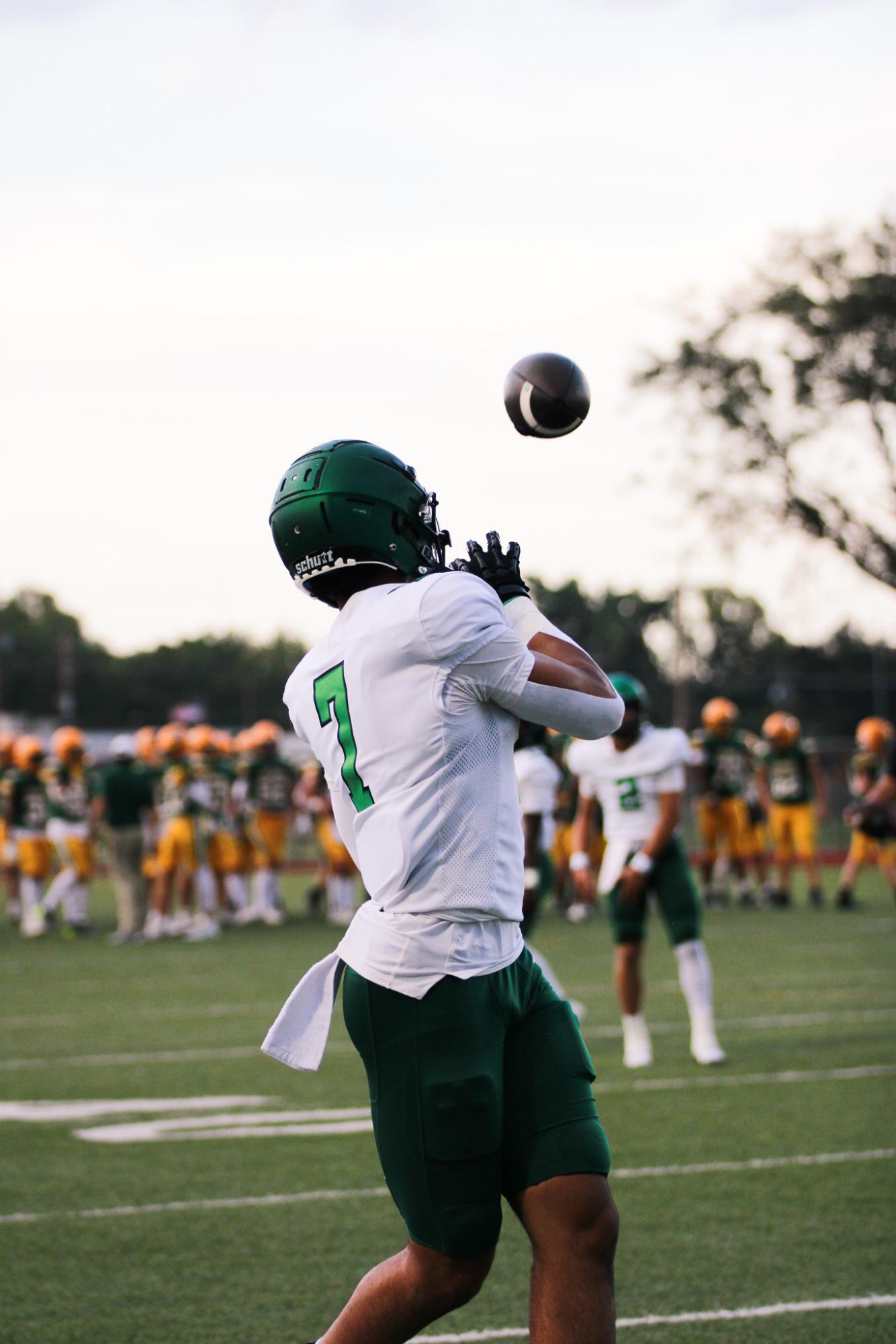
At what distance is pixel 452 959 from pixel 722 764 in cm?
1647

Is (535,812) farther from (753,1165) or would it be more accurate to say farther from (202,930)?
(202,930)

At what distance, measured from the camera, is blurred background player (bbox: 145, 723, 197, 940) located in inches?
690

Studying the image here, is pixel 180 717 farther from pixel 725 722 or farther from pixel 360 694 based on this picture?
pixel 360 694

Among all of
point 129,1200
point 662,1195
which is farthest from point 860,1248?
point 129,1200

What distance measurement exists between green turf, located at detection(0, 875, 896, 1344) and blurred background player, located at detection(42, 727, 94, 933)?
21.7 ft

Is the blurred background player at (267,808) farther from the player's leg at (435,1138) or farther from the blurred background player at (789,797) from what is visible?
the player's leg at (435,1138)

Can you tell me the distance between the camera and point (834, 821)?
3189 centimetres

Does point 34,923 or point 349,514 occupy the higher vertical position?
point 349,514

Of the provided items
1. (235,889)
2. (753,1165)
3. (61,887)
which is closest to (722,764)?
(235,889)

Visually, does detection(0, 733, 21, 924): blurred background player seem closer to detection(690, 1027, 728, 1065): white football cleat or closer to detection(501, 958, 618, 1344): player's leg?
detection(690, 1027, 728, 1065): white football cleat

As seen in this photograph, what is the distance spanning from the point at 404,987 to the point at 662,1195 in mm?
3181

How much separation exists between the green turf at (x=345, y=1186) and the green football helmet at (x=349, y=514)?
228 centimetres

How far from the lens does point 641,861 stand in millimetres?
8586

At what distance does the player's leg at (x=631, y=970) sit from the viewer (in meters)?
8.55
